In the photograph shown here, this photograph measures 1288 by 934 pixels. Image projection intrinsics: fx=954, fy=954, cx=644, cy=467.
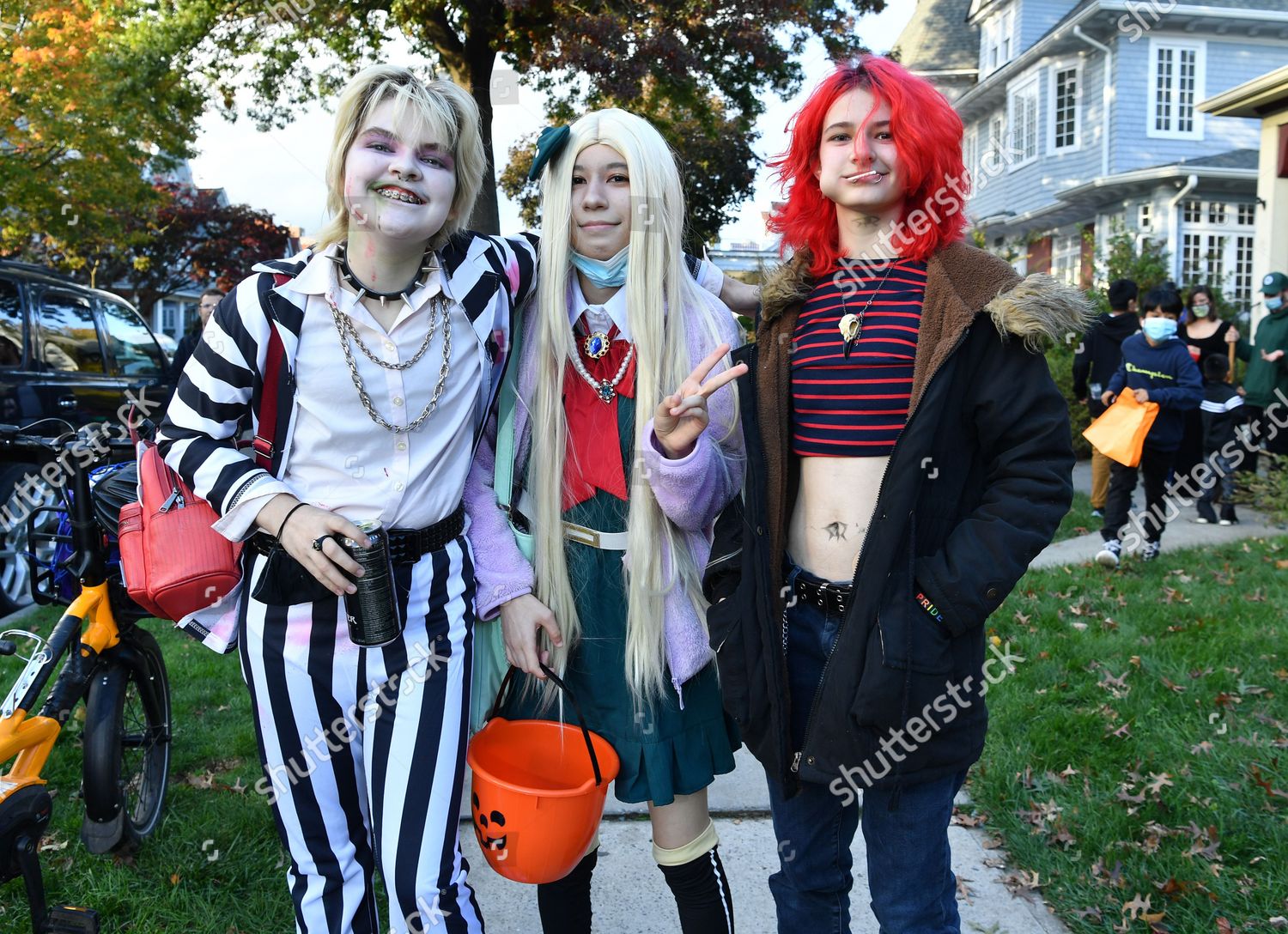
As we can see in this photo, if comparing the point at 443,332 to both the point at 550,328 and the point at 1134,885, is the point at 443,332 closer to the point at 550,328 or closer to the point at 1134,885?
the point at 550,328

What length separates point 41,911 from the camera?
2.45 metres

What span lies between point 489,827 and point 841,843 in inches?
30.3

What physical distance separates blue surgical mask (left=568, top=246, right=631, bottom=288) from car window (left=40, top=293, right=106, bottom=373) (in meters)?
5.36

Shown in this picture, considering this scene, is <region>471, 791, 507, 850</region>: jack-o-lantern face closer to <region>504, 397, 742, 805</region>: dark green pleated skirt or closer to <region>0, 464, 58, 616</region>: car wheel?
<region>504, 397, 742, 805</region>: dark green pleated skirt

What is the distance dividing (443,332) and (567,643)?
0.77 m

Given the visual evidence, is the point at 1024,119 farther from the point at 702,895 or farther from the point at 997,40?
the point at 702,895

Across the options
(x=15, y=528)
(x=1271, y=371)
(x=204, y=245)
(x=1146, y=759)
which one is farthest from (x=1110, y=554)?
(x=204, y=245)

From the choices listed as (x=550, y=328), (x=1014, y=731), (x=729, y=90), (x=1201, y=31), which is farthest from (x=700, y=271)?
(x=1201, y=31)

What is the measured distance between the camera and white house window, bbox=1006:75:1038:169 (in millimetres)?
20750

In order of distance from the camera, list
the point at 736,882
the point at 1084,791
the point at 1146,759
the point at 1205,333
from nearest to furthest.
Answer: the point at 736,882
the point at 1084,791
the point at 1146,759
the point at 1205,333

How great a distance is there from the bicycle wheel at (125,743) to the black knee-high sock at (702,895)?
190cm

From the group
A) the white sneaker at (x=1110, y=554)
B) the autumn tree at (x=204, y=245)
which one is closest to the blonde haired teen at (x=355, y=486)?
the white sneaker at (x=1110, y=554)

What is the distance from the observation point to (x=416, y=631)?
6.50 ft

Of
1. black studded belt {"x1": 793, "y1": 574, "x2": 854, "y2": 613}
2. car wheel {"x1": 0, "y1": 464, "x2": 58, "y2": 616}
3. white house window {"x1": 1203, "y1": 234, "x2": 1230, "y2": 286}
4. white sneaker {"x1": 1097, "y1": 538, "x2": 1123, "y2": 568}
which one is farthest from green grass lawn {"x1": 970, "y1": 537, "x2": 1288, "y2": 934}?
white house window {"x1": 1203, "y1": 234, "x2": 1230, "y2": 286}
